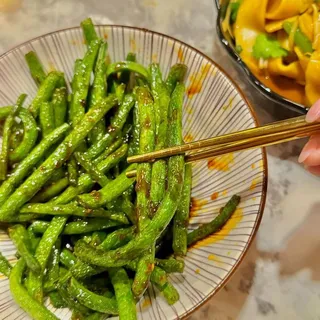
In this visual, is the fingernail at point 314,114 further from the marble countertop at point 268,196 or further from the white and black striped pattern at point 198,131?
the marble countertop at point 268,196

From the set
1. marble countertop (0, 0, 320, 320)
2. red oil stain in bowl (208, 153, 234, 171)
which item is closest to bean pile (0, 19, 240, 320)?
red oil stain in bowl (208, 153, 234, 171)

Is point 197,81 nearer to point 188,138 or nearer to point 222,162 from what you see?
point 188,138

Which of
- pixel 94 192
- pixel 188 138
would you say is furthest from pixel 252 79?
pixel 94 192

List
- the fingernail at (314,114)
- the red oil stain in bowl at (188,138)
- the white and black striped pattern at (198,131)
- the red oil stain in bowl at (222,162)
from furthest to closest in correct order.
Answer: the red oil stain in bowl at (188,138) → the red oil stain in bowl at (222,162) → the white and black striped pattern at (198,131) → the fingernail at (314,114)

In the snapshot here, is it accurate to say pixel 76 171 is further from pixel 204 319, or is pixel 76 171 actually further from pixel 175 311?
pixel 204 319

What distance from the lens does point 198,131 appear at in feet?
5.49

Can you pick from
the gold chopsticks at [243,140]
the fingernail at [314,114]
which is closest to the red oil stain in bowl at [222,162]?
the gold chopsticks at [243,140]

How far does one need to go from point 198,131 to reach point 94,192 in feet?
1.65

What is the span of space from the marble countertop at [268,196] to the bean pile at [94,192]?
0.95ft

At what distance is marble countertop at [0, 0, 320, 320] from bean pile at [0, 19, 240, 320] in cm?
29

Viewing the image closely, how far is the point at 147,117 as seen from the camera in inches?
57.2

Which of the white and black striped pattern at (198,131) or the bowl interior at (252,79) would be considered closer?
the white and black striped pattern at (198,131)

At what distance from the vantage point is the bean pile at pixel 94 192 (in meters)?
1.28

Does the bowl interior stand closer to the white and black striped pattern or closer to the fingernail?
the white and black striped pattern
